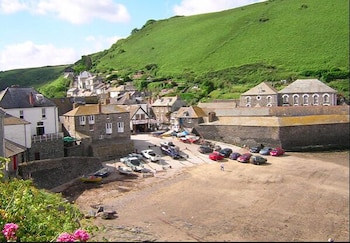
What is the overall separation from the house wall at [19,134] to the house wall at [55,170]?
1.01m

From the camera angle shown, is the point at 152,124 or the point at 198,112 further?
the point at 152,124

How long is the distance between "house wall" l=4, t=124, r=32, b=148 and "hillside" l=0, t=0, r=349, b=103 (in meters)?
15.4

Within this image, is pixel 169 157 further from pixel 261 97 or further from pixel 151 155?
pixel 261 97

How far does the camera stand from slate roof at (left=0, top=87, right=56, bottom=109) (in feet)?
38.1

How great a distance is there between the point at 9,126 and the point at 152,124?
9923 millimetres

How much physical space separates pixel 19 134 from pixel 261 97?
13.5 m

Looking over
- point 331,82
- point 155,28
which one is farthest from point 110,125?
point 155,28

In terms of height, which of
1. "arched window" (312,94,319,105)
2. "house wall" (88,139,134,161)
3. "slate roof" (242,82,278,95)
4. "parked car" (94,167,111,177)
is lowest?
"parked car" (94,167,111,177)

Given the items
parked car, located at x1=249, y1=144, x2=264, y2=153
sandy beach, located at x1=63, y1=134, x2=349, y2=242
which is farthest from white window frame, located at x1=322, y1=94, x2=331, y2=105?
sandy beach, located at x1=63, y1=134, x2=349, y2=242

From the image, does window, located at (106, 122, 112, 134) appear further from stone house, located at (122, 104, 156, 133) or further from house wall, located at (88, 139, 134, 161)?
stone house, located at (122, 104, 156, 133)

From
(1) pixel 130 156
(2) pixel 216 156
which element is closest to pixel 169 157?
(1) pixel 130 156

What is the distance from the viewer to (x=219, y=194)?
341 inches

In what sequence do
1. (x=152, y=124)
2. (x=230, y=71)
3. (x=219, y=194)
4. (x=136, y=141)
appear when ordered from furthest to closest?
(x=230, y=71) → (x=152, y=124) → (x=136, y=141) → (x=219, y=194)

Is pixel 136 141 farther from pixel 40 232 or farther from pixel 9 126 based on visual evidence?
pixel 40 232
